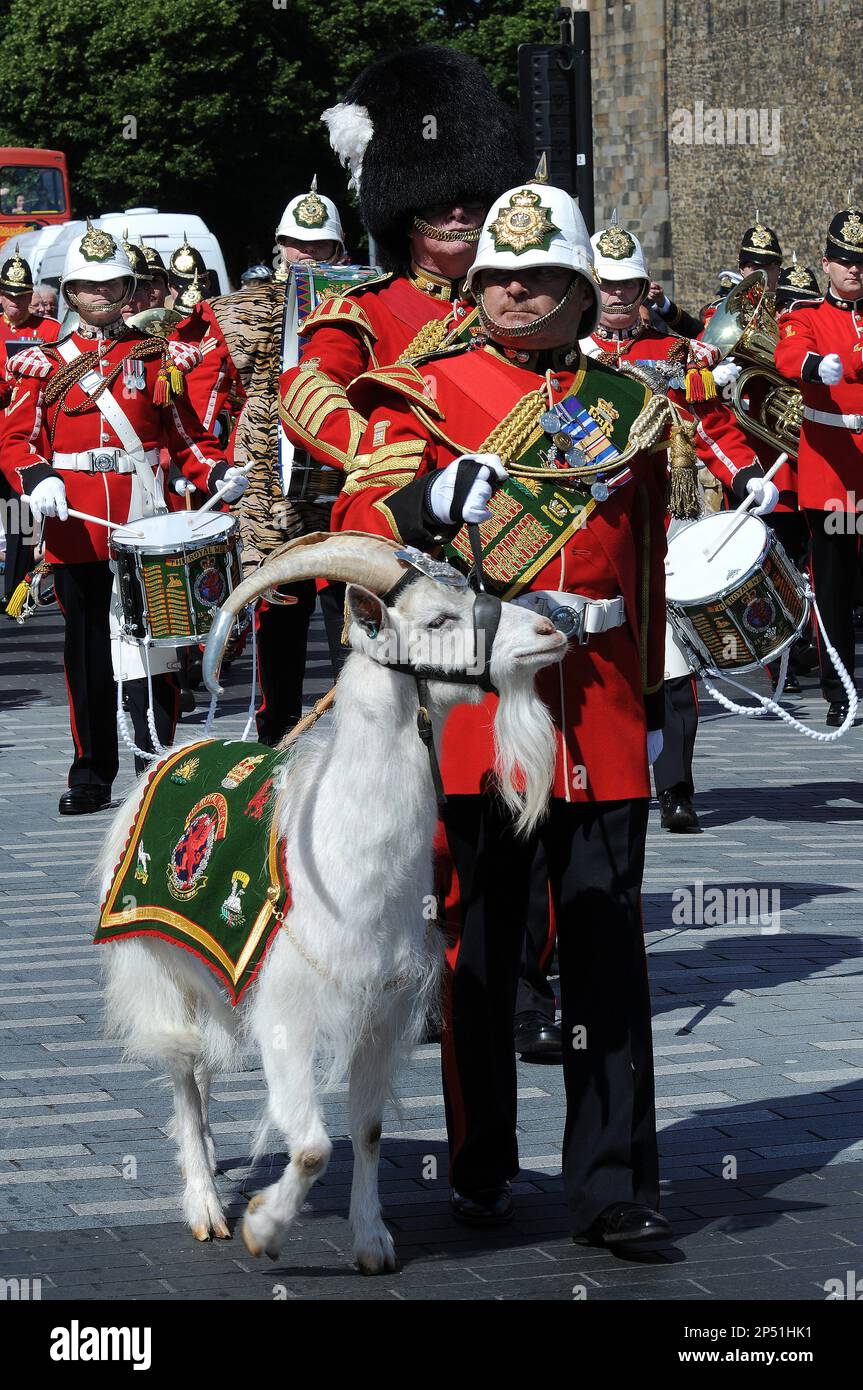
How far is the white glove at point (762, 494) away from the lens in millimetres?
9750

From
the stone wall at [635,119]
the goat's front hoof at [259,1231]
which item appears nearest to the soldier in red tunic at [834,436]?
the goat's front hoof at [259,1231]

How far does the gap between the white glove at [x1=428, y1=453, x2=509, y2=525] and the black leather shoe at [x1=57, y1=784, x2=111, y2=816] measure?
5.98 meters

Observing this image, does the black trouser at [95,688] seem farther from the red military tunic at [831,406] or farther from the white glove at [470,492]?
the white glove at [470,492]

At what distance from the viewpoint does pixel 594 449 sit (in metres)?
4.98

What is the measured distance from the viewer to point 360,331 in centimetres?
635

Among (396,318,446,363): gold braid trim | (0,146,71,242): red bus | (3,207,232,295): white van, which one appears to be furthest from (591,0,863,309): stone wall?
(396,318,446,363): gold braid trim

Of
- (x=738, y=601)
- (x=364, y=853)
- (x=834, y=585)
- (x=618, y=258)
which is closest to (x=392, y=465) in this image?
(x=364, y=853)

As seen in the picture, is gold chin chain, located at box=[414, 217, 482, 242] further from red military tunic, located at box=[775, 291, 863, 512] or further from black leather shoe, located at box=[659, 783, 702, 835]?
red military tunic, located at box=[775, 291, 863, 512]

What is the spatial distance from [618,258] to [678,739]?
6.72ft

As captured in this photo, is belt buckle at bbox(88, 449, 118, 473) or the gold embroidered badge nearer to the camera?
the gold embroidered badge

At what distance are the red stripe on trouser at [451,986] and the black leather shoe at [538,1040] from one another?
4.35 ft

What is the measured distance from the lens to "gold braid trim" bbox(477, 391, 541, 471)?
195 inches
